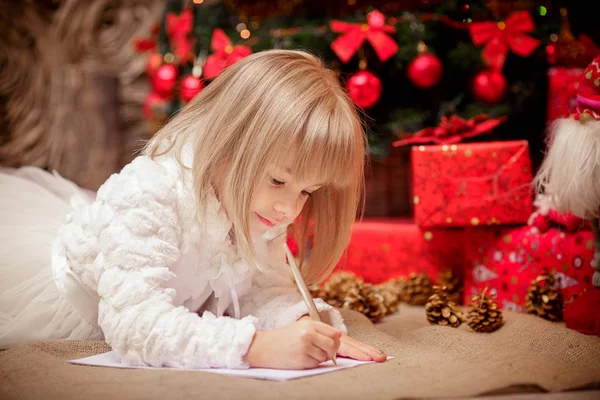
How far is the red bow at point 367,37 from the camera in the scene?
5.15 feet

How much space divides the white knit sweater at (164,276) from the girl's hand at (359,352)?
87 mm

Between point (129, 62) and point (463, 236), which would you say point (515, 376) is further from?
point (129, 62)

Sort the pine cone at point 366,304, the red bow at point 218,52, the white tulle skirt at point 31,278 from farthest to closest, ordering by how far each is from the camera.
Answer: the red bow at point 218,52 < the pine cone at point 366,304 < the white tulle skirt at point 31,278

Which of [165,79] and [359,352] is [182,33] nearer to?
[165,79]

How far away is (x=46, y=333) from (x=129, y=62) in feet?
5.23

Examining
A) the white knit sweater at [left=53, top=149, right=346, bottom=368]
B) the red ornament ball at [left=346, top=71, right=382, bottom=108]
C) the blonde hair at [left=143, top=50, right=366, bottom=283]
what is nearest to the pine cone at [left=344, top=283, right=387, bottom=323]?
the white knit sweater at [left=53, top=149, right=346, bottom=368]

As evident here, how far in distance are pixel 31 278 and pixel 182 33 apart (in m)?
1.02

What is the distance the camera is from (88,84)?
238cm

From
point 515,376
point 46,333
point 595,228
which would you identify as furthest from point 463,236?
point 46,333

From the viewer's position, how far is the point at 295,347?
790mm

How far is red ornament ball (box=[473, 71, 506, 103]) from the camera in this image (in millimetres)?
1534

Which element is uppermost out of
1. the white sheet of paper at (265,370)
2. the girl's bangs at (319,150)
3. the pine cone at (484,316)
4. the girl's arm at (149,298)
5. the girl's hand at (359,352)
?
the girl's bangs at (319,150)

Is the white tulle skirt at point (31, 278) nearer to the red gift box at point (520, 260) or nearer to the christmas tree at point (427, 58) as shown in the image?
the christmas tree at point (427, 58)

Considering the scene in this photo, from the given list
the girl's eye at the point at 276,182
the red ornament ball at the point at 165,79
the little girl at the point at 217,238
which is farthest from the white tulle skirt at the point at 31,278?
the red ornament ball at the point at 165,79
